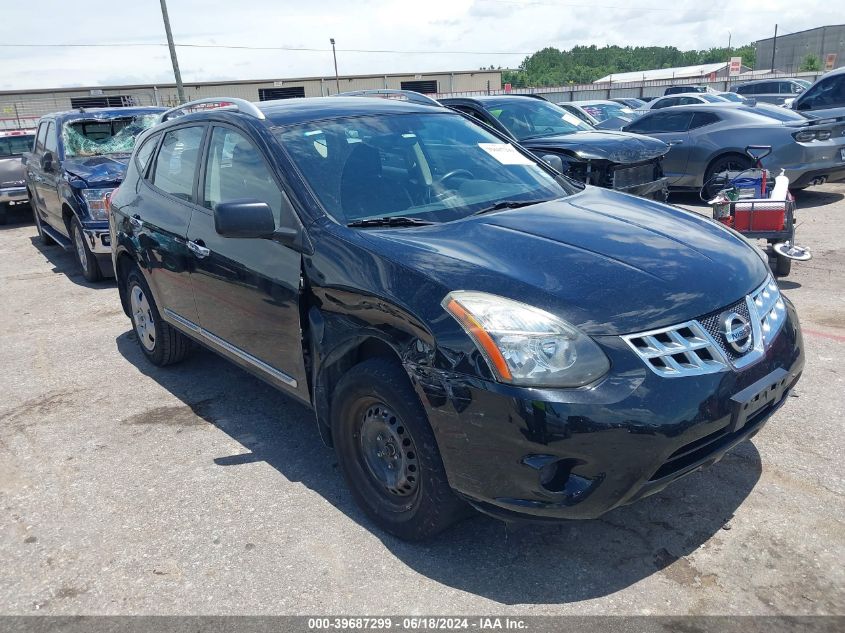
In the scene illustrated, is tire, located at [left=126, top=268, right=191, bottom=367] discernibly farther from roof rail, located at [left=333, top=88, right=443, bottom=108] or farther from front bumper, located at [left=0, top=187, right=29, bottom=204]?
front bumper, located at [left=0, top=187, right=29, bottom=204]

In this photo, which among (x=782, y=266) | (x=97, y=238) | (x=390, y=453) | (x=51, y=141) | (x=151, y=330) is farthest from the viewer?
(x=51, y=141)

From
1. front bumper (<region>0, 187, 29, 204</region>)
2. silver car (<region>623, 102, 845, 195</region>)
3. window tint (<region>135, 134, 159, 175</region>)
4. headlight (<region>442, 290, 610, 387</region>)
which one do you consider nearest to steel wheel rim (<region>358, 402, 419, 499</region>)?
headlight (<region>442, 290, 610, 387</region>)

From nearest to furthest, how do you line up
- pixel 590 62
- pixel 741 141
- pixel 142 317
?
pixel 142 317 < pixel 741 141 < pixel 590 62

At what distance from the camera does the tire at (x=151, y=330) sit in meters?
5.23

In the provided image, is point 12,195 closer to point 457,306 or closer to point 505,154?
point 505,154

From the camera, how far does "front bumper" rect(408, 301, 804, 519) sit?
2469 millimetres

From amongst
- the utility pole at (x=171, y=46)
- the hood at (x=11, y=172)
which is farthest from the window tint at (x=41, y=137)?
the utility pole at (x=171, y=46)

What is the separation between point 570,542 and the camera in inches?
122

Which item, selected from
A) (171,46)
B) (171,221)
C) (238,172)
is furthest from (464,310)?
(171,46)

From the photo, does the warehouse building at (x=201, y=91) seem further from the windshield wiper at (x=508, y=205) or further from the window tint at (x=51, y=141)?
the windshield wiper at (x=508, y=205)

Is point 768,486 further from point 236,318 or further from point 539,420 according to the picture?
point 236,318

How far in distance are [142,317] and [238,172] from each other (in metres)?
2.10

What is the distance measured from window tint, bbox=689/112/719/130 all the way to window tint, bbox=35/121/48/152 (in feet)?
30.5

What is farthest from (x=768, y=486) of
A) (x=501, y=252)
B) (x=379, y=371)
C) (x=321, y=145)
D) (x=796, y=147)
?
(x=796, y=147)
